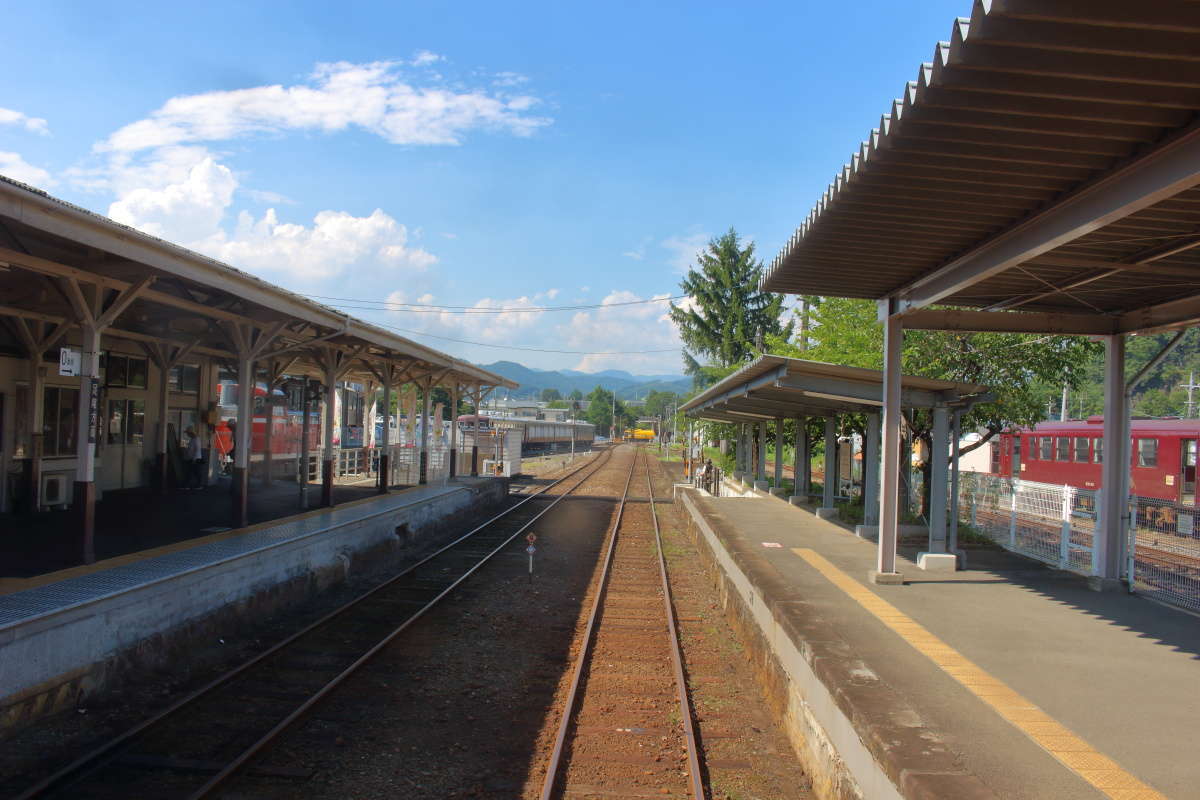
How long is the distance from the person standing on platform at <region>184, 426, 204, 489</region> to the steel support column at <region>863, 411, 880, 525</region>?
1184 cm

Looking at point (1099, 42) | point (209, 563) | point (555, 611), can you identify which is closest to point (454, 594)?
point (555, 611)

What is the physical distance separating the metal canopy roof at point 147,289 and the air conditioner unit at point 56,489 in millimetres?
2167

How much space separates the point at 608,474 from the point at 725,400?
21267 millimetres

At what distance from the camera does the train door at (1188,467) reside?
655 inches

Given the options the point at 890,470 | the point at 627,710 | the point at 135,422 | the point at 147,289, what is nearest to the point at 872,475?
the point at 890,470

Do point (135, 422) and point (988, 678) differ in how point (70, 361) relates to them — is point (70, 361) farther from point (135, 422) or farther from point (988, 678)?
point (988, 678)

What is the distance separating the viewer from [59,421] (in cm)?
1155

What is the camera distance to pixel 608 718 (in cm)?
638

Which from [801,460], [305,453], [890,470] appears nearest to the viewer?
[890,470]

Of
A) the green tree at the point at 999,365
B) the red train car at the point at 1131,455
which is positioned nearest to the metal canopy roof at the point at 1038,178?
the green tree at the point at 999,365

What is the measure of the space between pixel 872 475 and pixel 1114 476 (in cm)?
475

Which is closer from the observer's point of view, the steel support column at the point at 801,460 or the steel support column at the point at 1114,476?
the steel support column at the point at 1114,476

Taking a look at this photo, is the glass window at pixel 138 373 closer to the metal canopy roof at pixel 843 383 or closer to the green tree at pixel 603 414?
the metal canopy roof at pixel 843 383

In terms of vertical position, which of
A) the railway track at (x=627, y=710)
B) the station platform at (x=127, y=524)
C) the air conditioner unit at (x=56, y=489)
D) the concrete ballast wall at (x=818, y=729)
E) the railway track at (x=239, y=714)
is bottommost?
the railway track at (x=627, y=710)
